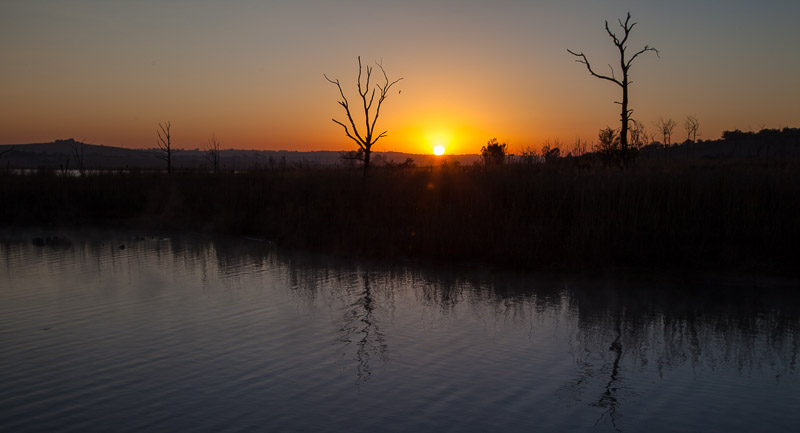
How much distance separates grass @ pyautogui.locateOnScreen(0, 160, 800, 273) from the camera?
34.8 ft

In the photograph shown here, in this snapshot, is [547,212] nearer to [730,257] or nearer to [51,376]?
[730,257]

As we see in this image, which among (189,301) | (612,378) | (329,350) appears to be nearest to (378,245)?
(189,301)

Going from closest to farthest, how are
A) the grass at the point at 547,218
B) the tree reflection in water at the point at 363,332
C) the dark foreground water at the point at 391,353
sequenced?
the dark foreground water at the point at 391,353 < the tree reflection in water at the point at 363,332 < the grass at the point at 547,218

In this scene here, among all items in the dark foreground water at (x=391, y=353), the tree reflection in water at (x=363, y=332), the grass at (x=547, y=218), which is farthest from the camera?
the grass at (x=547, y=218)

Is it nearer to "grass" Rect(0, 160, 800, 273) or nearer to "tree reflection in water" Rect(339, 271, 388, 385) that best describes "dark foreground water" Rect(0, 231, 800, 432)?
"tree reflection in water" Rect(339, 271, 388, 385)

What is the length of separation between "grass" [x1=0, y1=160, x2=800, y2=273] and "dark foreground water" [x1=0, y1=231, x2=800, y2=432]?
41.4 inches

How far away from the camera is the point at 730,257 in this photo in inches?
406

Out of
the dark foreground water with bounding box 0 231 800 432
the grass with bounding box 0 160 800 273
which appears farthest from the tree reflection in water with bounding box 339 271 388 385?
the grass with bounding box 0 160 800 273

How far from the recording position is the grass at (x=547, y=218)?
1061 cm

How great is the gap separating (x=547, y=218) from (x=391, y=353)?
686 centimetres

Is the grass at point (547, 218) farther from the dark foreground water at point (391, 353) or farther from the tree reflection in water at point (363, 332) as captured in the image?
the tree reflection in water at point (363, 332)

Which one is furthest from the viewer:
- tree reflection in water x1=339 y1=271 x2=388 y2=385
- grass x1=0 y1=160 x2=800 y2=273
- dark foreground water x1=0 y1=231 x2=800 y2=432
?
grass x1=0 y1=160 x2=800 y2=273

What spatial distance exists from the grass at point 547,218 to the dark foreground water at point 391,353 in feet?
3.45

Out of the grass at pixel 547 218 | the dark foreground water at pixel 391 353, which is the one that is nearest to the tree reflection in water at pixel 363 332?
the dark foreground water at pixel 391 353
